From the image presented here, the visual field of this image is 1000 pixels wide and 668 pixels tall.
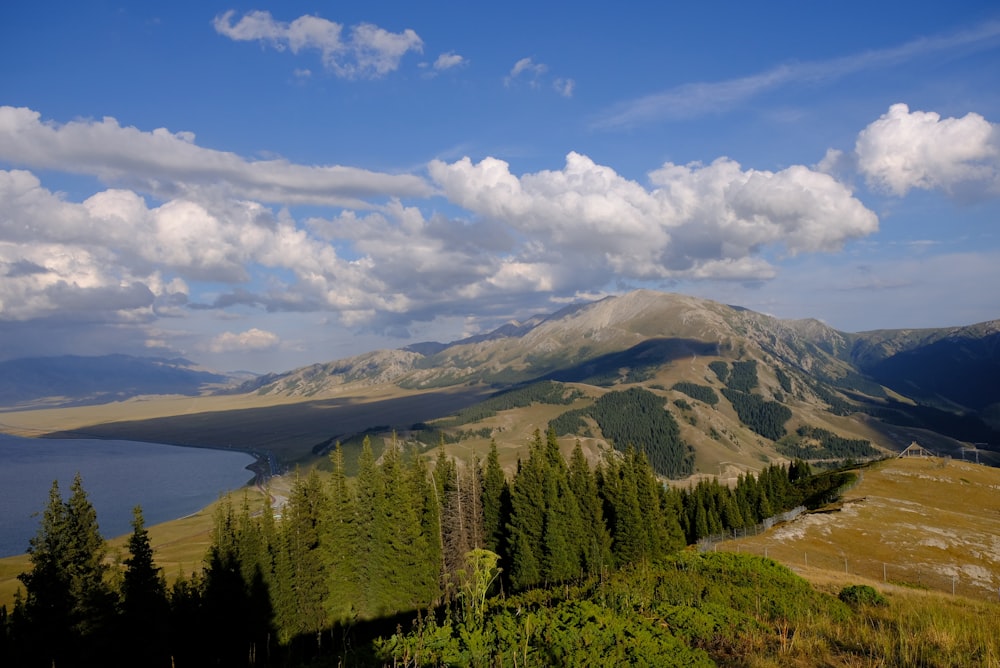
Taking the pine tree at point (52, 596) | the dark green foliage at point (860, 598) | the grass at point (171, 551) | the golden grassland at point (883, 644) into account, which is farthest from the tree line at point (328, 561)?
the grass at point (171, 551)

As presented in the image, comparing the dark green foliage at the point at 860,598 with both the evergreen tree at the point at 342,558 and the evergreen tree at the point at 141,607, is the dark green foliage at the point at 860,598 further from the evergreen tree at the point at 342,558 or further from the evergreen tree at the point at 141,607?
the evergreen tree at the point at 141,607

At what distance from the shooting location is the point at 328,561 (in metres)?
46.5

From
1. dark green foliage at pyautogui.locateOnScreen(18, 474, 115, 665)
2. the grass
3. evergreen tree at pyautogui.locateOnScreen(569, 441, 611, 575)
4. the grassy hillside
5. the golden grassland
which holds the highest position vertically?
the golden grassland

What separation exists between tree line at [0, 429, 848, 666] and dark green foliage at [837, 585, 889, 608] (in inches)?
400

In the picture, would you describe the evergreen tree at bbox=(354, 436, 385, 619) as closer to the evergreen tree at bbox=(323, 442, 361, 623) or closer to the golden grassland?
the evergreen tree at bbox=(323, 442, 361, 623)

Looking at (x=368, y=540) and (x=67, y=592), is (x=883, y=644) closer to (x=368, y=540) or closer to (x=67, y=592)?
(x=368, y=540)

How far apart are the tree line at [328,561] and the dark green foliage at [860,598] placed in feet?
33.3

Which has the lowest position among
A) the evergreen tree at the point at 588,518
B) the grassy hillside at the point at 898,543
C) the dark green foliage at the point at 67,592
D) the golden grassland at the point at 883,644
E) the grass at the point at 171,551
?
the grass at the point at 171,551

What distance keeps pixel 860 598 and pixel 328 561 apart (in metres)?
39.9

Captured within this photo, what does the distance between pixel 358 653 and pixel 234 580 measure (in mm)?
35295

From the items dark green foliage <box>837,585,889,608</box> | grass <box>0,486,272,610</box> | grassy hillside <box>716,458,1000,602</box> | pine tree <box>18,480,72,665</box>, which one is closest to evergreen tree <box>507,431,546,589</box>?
grassy hillside <box>716,458,1000,602</box>

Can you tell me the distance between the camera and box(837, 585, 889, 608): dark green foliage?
65.5 feet

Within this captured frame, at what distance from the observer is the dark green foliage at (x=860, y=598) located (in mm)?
19969

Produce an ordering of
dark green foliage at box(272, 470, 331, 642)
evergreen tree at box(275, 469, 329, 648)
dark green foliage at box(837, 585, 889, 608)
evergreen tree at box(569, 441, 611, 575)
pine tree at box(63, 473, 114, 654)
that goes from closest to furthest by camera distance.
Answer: dark green foliage at box(837, 585, 889, 608) → pine tree at box(63, 473, 114, 654) → dark green foliage at box(272, 470, 331, 642) → evergreen tree at box(275, 469, 329, 648) → evergreen tree at box(569, 441, 611, 575)
